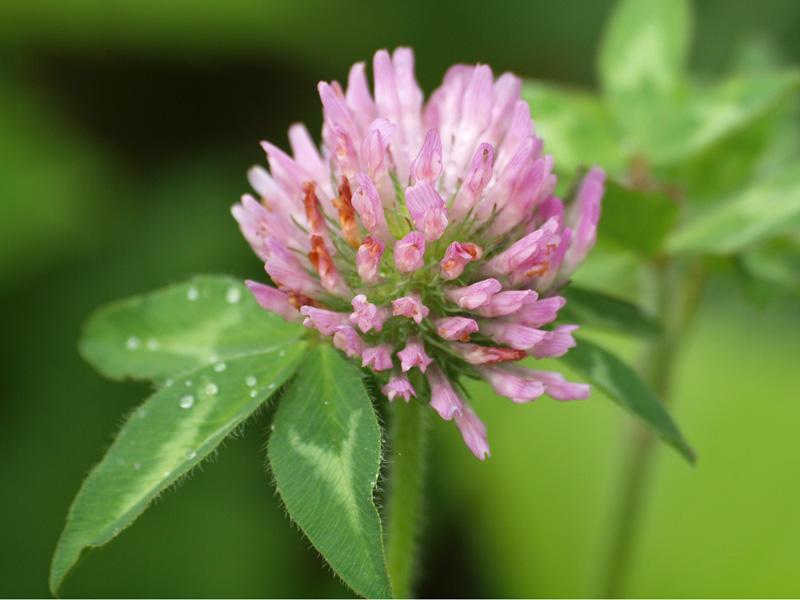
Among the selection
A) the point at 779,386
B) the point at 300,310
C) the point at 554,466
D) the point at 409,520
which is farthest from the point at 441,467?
the point at 300,310

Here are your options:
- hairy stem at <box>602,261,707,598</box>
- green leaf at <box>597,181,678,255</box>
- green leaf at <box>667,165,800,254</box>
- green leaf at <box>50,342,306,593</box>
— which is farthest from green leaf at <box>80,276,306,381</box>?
hairy stem at <box>602,261,707,598</box>

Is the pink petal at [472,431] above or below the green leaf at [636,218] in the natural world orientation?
below

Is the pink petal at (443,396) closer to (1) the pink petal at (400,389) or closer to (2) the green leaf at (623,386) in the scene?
(1) the pink petal at (400,389)

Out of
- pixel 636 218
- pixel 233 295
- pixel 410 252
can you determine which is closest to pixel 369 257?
pixel 410 252

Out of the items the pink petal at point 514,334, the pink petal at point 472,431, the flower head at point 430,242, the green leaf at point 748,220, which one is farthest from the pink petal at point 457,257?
the green leaf at point 748,220

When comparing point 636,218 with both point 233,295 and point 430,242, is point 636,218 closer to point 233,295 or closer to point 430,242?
point 430,242

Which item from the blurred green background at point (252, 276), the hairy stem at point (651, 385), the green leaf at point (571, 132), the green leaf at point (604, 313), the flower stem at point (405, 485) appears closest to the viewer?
the flower stem at point (405, 485)

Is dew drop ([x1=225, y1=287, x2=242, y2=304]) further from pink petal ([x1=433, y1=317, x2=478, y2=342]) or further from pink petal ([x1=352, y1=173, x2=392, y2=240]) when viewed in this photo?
pink petal ([x1=433, y1=317, x2=478, y2=342])
